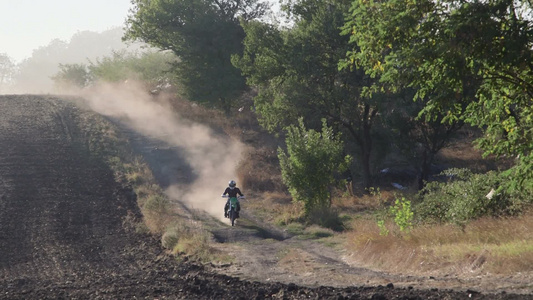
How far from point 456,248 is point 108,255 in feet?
37.9

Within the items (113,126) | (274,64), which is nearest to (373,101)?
(274,64)

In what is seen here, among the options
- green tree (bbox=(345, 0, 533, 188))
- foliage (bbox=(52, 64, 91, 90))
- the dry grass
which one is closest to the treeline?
green tree (bbox=(345, 0, 533, 188))

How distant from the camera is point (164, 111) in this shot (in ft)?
192

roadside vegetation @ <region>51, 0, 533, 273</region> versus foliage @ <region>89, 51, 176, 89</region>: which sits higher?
foliage @ <region>89, 51, 176, 89</region>

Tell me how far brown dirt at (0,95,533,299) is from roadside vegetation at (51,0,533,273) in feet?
4.24

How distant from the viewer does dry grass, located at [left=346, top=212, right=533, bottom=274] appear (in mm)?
12102

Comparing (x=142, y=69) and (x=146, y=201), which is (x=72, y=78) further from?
(x=146, y=201)

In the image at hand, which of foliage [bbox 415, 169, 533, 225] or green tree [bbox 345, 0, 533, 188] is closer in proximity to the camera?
green tree [bbox 345, 0, 533, 188]

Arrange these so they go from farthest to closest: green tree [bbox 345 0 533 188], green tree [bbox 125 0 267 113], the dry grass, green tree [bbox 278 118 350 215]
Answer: green tree [bbox 125 0 267 113] < green tree [bbox 278 118 350 215] < the dry grass < green tree [bbox 345 0 533 188]

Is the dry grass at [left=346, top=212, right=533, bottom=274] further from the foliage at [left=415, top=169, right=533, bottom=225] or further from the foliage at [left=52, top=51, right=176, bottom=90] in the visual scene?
the foliage at [left=52, top=51, right=176, bottom=90]

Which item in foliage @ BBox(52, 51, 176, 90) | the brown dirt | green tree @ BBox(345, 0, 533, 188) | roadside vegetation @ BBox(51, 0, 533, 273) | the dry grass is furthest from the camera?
foliage @ BBox(52, 51, 176, 90)

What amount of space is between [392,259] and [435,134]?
18138 mm

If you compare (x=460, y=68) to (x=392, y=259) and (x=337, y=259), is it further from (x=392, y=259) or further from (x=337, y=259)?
(x=337, y=259)

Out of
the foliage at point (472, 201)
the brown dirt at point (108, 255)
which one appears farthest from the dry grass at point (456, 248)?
the foliage at point (472, 201)
